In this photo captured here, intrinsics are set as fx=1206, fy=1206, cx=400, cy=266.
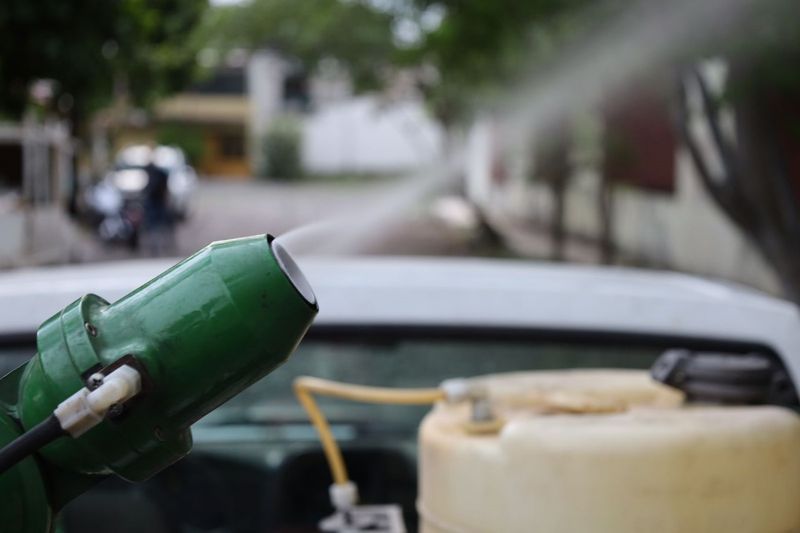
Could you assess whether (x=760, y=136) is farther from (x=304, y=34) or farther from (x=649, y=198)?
(x=304, y=34)

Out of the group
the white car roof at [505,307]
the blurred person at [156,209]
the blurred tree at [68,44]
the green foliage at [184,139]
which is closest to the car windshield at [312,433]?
the white car roof at [505,307]

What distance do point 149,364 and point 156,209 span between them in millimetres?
17346

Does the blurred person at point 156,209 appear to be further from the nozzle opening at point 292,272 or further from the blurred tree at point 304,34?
the nozzle opening at point 292,272

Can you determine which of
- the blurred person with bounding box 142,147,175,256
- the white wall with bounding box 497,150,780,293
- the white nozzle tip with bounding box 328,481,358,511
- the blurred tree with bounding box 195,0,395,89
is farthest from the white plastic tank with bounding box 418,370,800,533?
the blurred tree with bounding box 195,0,395,89

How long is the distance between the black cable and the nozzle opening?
0.20 meters

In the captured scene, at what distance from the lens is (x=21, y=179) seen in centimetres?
1739

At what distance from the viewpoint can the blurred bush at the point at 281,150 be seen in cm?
5100

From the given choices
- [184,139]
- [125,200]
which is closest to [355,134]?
[184,139]

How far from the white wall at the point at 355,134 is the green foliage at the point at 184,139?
467 cm

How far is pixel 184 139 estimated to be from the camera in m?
52.1

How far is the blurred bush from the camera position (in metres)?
51.0

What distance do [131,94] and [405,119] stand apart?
54.6 feet

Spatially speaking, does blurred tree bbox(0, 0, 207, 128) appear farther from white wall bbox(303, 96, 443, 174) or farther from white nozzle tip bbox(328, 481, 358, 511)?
white wall bbox(303, 96, 443, 174)

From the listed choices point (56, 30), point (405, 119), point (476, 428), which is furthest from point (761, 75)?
point (405, 119)
